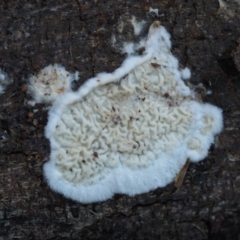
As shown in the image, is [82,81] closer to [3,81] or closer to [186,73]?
[3,81]

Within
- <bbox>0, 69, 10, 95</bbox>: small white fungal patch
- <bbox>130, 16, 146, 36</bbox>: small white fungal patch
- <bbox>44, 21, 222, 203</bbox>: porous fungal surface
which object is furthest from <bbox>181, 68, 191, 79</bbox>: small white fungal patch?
<bbox>0, 69, 10, 95</bbox>: small white fungal patch

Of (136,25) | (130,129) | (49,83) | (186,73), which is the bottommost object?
(130,129)

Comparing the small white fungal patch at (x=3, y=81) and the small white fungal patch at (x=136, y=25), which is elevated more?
the small white fungal patch at (x=136, y=25)

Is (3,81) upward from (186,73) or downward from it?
downward

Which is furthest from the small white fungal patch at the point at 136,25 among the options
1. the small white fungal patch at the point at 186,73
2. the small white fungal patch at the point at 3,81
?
the small white fungal patch at the point at 3,81

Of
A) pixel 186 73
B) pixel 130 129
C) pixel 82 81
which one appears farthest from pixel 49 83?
pixel 186 73

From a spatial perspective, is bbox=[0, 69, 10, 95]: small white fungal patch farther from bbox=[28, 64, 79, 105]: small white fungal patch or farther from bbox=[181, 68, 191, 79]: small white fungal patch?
bbox=[181, 68, 191, 79]: small white fungal patch

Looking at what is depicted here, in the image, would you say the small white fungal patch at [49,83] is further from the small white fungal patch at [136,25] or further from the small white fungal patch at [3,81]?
the small white fungal patch at [136,25]

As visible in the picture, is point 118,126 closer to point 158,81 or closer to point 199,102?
point 158,81
